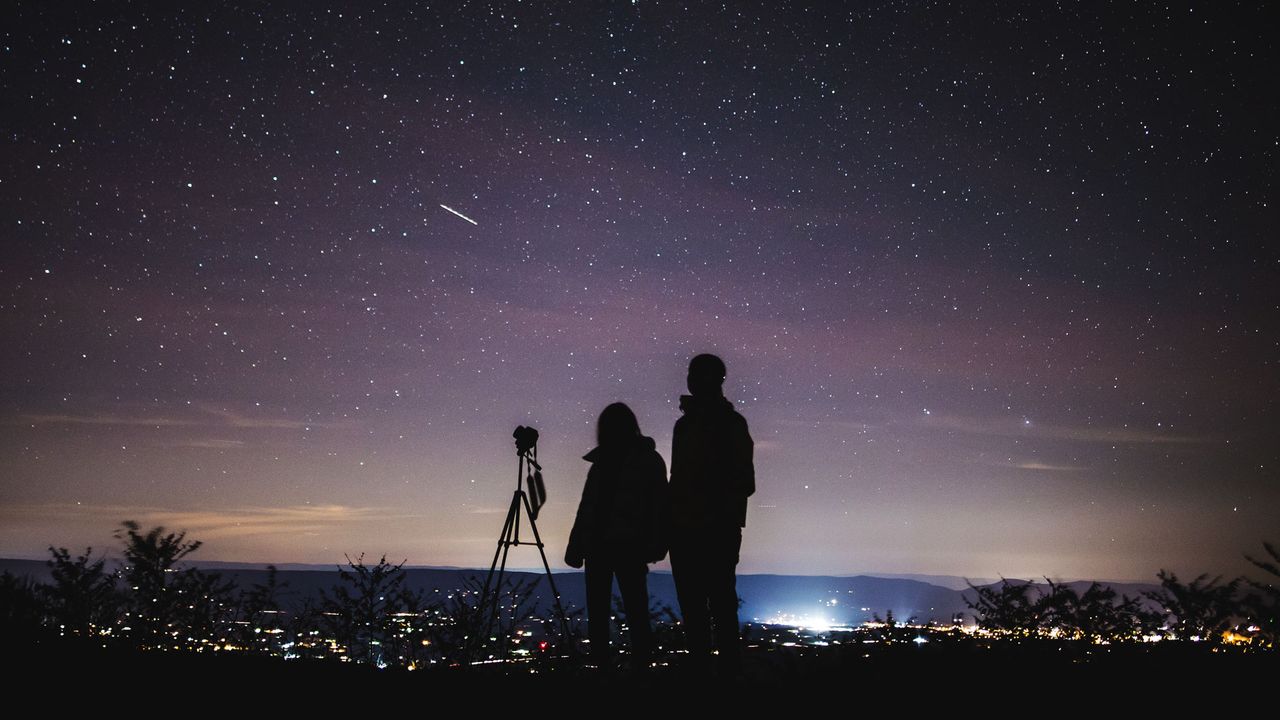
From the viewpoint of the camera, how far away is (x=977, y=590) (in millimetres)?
8242

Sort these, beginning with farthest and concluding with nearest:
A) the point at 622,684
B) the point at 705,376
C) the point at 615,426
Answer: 1. the point at 615,426
2. the point at 705,376
3. the point at 622,684

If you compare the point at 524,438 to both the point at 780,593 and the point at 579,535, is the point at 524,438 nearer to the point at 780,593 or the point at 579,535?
the point at 579,535

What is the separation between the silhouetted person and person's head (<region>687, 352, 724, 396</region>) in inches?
32.7

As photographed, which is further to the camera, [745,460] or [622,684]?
[745,460]

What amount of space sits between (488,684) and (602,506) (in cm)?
149

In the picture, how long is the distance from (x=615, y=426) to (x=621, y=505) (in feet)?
1.75

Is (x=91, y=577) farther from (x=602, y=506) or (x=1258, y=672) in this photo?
(x=1258, y=672)

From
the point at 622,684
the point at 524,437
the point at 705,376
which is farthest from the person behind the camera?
the point at 524,437

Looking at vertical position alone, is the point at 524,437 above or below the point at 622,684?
above

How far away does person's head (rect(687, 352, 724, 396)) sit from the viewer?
4.20 meters

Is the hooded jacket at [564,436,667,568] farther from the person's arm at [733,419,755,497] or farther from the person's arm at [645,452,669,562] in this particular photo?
the person's arm at [733,419,755,497]

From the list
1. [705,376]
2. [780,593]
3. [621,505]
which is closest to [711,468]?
[705,376]

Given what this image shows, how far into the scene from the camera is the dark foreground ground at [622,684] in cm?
325

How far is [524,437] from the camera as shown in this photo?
614 cm
